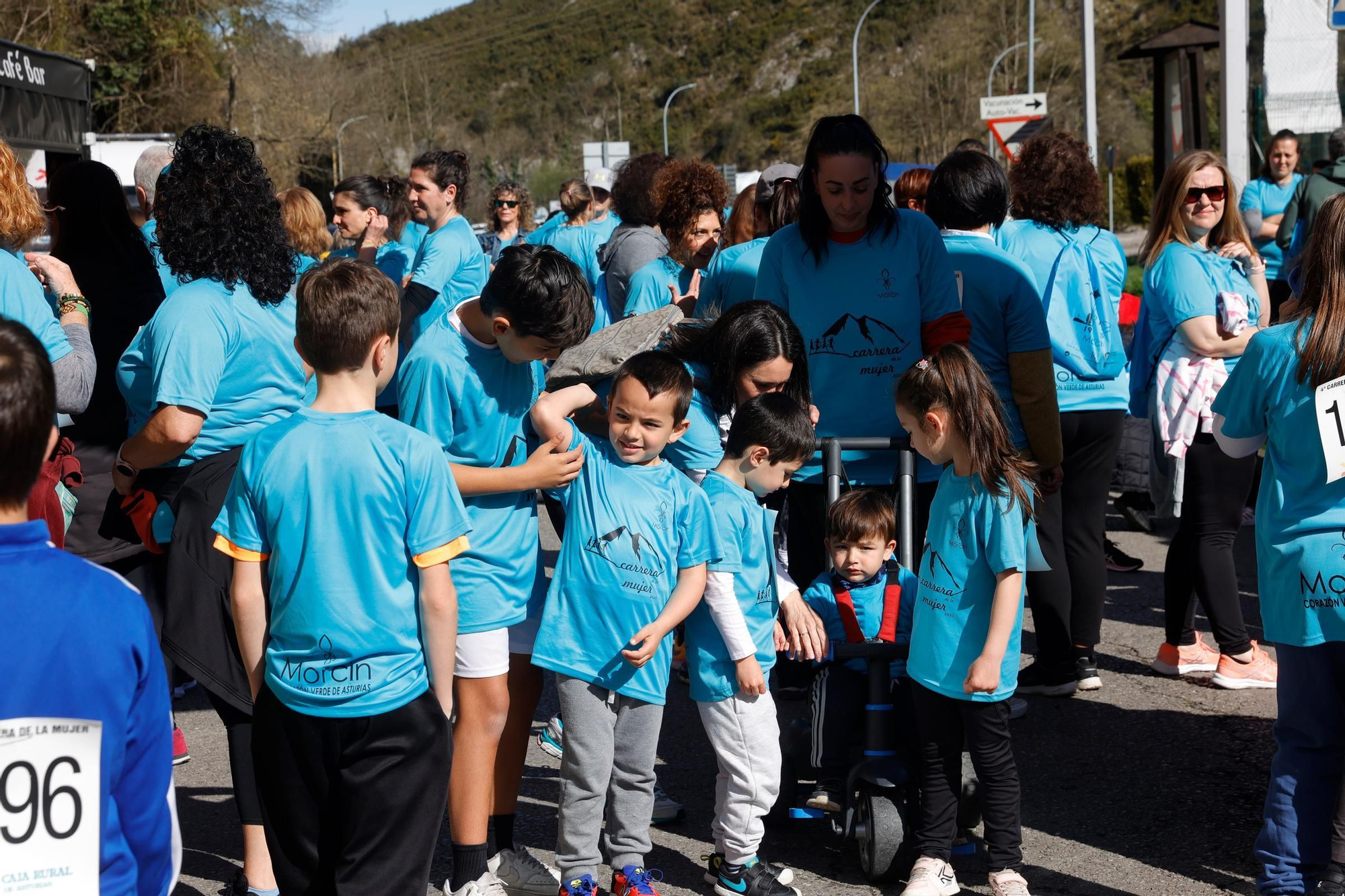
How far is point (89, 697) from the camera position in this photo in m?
1.77

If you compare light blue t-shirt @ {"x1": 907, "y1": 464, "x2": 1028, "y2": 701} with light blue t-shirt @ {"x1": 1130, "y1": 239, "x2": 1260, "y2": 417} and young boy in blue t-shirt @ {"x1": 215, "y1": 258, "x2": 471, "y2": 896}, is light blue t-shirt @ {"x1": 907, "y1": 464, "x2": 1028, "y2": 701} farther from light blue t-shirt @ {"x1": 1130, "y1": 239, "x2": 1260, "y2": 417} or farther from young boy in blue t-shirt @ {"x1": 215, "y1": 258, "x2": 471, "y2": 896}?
light blue t-shirt @ {"x1": 1130, "y1": 239, "x2": 1260, "y2": 417}

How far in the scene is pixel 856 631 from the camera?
3.78 metres

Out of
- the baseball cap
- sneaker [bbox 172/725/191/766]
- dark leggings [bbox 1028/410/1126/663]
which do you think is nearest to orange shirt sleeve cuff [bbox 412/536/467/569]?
sneaker [bbox 172/725/191/766]

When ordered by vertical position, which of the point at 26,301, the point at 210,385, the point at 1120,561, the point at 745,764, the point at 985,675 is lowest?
the point at 1120,561

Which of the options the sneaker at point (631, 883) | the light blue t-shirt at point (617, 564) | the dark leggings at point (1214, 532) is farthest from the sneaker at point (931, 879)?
the dark leggings at point (1214, 532)

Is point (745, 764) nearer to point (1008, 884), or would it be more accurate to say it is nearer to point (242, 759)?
point (1008, 884)

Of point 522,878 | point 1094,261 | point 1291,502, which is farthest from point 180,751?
point 1094,261

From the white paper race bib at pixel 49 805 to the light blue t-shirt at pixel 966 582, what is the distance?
7.22ft

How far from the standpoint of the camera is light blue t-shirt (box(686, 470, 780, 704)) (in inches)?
134

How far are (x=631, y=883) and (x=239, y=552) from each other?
4.61 feet

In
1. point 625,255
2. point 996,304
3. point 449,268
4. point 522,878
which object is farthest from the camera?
point 625,255

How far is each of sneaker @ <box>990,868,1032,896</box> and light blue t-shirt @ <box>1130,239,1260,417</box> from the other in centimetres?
251

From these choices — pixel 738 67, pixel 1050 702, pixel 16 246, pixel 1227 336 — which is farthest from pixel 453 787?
pixel 738 67

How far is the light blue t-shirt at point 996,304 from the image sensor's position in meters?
4.45
